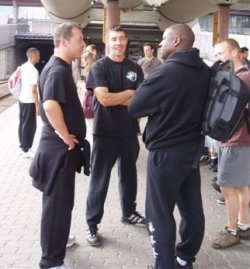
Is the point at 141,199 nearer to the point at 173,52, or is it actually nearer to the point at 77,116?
the point at 77,116

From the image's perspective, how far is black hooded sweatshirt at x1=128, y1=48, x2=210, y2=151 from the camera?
145 inches

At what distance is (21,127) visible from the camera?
9195 millimetres

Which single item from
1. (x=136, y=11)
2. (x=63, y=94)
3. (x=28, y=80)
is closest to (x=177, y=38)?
(x=63, y=94)

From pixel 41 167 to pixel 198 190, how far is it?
1289 mm

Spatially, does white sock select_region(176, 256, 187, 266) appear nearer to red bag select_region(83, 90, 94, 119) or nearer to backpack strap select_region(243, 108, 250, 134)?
backpack strap select_region(243, 108, 250, 134)

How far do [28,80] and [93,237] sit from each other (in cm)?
463

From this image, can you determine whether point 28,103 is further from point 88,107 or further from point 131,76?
point 131,76

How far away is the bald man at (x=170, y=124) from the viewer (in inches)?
146

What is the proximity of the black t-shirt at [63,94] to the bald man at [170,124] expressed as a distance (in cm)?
55

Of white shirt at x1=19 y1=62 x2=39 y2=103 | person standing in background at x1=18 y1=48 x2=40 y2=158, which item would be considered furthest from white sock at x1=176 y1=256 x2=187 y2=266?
white shirt at x1=19 y1=62 x2=39 y2=103

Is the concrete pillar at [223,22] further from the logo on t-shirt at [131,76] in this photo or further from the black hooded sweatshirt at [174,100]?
the black hooded sweatshirt at [174,100]

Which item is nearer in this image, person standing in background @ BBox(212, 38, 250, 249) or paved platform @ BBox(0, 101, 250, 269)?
paved platform @ BBox(0, 101, 250, 269)

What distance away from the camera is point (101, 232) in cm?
519

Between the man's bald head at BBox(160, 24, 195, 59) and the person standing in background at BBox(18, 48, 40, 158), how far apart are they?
523cm
